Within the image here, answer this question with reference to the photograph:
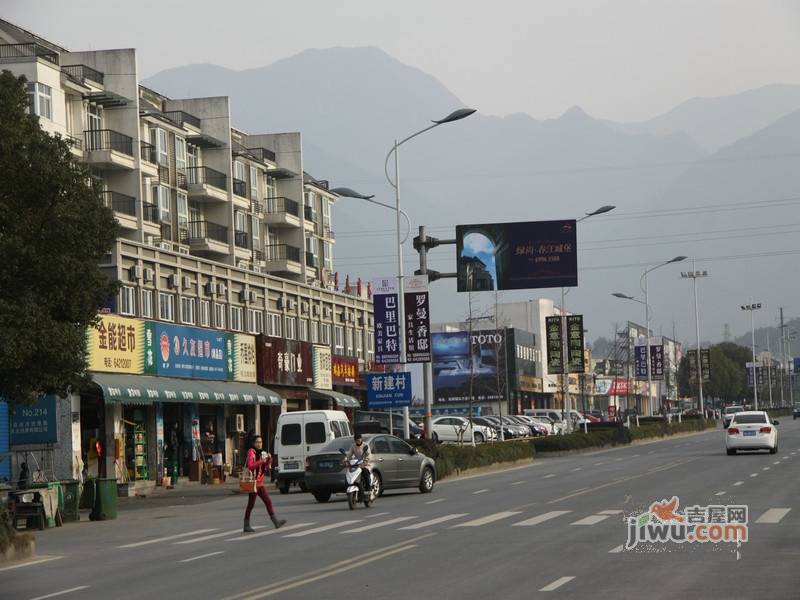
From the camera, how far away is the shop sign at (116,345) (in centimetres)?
4409

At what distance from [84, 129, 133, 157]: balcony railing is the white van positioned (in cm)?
1778

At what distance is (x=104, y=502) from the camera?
109 feet

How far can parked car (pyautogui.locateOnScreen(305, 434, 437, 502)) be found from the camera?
33375mm

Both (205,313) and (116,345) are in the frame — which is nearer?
(116,345)

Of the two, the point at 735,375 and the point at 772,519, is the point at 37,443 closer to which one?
the point at 772,519

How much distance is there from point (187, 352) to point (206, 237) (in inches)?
502

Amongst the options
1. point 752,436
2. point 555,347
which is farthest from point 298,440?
point 555,347

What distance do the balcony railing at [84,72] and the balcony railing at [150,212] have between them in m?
5.44

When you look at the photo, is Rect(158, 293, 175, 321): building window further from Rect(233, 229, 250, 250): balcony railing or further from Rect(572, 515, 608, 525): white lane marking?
Rect(572, 515, 608, 525): white lane marking

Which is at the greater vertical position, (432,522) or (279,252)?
(279,252)

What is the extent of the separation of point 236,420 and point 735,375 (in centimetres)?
Result: 13693

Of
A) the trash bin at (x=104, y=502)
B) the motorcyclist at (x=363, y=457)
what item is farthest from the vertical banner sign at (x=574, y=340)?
the motorcyclist at (x=363, y=457)

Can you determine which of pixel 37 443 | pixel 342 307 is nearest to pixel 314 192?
pixel 342 307

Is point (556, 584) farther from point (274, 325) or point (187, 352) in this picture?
point (274, 325)
